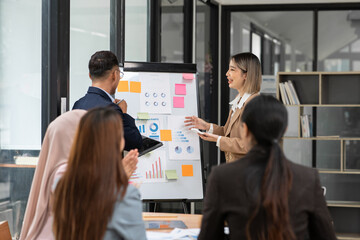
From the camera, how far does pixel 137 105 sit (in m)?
4.11

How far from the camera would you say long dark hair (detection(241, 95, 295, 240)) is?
5.69 ft

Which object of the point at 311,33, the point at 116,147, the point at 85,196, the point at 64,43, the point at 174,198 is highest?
the point at 311,33

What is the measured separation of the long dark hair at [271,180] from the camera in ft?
5.69

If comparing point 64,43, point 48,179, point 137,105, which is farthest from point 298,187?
point 137,105

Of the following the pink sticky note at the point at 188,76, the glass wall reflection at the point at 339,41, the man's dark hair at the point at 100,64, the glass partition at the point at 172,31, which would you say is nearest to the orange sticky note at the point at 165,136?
the pink sticky note at the point at 188,76

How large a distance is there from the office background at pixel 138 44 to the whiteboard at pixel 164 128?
0.39 meters

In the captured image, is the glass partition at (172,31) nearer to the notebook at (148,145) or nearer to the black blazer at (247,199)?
the notebook at (148,145)

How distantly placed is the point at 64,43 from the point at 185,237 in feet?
5.58

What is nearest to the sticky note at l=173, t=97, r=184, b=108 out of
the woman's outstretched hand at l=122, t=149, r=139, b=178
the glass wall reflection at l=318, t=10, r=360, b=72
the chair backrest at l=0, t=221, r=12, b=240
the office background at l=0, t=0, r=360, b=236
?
the office background at l=0, t=0, r=360, b=236

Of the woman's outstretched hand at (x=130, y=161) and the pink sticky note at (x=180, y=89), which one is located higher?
the pink sticky note at (x=180, y=89)

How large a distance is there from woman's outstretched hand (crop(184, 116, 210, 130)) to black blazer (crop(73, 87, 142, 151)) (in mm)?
817

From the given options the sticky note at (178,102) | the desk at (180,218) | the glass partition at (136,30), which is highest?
the glass partition at (136,30)

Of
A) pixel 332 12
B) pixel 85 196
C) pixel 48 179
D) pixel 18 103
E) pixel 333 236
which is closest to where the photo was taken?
pixel 85 196

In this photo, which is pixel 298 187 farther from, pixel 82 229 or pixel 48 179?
pixel 48 179
